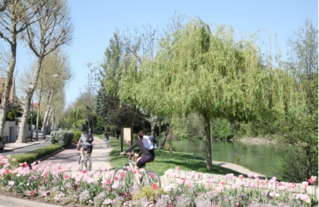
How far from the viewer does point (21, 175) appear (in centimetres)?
870

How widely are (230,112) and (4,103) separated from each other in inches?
691

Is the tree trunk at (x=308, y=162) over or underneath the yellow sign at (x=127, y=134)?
underneath

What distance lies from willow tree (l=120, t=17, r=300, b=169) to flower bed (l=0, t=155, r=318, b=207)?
14.6 ft

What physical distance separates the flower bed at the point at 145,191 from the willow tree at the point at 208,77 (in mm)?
4465

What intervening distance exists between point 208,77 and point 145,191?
263 inches

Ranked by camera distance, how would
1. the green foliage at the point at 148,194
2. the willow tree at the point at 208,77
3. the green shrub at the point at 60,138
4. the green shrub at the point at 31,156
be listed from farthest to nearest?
the green shrub at the point at 60,138 → the green shrub at the point at 31,156 → the willow tree at the point at 208,77 → the green foliage at the point at 148,194

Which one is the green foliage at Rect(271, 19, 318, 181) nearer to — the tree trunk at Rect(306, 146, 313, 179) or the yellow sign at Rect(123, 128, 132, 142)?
the tree trunk at Rect(306, 146, 313, 179)

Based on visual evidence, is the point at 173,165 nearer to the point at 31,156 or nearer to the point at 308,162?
the point at 308,162

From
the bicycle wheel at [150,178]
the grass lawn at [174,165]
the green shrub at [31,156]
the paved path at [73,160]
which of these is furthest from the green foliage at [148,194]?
the green shrub at [31,156]

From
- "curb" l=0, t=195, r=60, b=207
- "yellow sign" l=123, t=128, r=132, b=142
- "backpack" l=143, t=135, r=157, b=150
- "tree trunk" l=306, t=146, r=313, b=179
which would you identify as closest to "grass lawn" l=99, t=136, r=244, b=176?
"yellow sign" l=123, t=128, r=132, b=142

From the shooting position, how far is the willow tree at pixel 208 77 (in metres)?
12.7

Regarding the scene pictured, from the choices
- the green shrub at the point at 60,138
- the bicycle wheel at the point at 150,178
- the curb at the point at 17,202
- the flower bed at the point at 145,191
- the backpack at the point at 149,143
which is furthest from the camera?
the green shrub at the point at 60,138

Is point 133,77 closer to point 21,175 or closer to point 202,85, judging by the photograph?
point 202,85

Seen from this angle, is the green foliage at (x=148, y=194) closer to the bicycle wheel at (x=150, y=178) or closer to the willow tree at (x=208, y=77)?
the bicycle wheel at (x=150, y=178)
